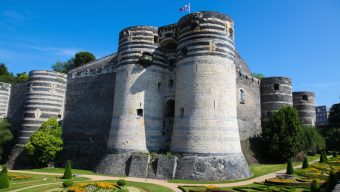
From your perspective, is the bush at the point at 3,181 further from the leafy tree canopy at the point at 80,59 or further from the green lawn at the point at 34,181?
the leafy tree canopy at the point at 80,59

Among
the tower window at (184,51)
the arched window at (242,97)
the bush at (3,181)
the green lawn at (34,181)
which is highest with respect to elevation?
the tower window at (184,51)

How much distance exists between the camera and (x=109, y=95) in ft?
108

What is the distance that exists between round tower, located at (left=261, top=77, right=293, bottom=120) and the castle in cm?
13

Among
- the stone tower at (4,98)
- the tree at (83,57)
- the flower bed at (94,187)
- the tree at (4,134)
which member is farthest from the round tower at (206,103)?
the tree at (83,57)

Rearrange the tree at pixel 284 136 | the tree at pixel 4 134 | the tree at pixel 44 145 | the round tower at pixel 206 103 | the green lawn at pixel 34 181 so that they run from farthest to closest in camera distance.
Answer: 1. the tree at pixel 4 134
2. the tree at pixel 284 136
3. the tree at pixel 44 145
4. the round tower at pixel 206 103
5. the green lawn at pixel 34 181

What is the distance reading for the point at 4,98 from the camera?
139 ft

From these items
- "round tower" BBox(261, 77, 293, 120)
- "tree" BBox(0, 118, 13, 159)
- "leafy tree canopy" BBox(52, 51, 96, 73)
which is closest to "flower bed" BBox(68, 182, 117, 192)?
"tree" BBox(0, 118, 13, 159)

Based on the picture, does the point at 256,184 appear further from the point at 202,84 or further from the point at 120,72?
the point at 120,72

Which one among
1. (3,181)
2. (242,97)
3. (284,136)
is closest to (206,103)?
(242,97)

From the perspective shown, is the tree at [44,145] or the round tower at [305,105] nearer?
the tree at [44,145]

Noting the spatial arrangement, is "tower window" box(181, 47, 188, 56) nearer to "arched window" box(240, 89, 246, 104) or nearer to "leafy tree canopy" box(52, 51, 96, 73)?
"arched window" box(240, 89, 246, 104)

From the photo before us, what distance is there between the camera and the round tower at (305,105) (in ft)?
147

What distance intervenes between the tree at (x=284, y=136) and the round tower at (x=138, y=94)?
13.4m

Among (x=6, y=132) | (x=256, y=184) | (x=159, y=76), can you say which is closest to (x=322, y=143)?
(x=256, y=184)
